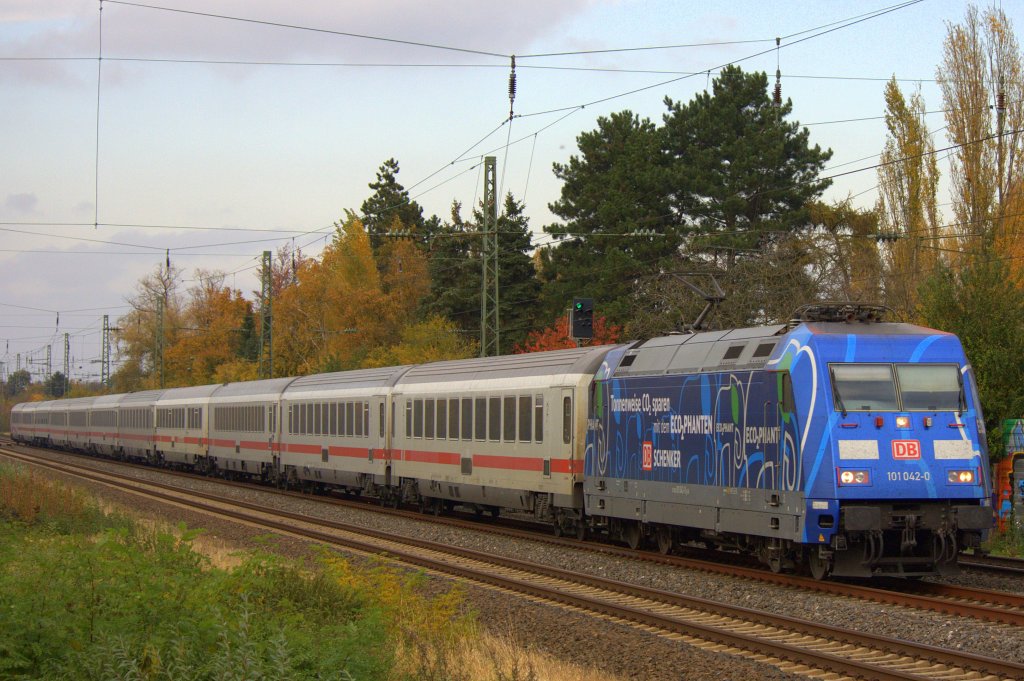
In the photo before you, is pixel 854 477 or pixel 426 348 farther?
pixel 426 348

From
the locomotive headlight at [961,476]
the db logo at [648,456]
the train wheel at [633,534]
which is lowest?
the train wheel at [633,534]

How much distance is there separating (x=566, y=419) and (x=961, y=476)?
7641 millimetres

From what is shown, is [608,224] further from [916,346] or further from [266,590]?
[266,590]

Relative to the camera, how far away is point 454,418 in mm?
24719

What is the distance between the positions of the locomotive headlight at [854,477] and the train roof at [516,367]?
22.4ft

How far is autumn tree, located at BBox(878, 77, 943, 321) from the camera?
45.7m

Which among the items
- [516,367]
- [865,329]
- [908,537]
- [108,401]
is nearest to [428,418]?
[516,367]

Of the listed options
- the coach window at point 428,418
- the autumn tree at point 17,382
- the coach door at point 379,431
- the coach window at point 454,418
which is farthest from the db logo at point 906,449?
the autumn tree at point 17,382

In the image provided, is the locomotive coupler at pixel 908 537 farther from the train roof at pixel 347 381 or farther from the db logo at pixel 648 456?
the train roof at pixel 347 381

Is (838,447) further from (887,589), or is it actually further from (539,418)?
(539,418)

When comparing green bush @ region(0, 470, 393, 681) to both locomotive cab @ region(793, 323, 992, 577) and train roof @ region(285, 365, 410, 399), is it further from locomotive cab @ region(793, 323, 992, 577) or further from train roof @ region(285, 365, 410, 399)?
train roof @ region(285, 365, 410, 399)

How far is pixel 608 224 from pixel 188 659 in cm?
4666

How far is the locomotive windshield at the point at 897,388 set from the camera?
46.5 feet

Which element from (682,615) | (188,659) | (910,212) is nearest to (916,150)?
(910,212)
